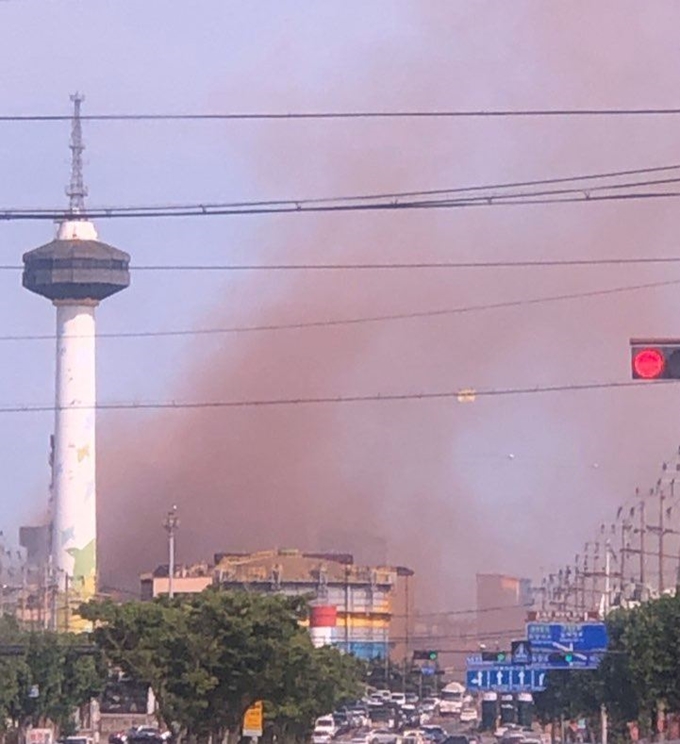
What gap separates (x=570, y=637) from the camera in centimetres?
8825

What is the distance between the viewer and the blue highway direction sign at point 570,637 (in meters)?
87.4

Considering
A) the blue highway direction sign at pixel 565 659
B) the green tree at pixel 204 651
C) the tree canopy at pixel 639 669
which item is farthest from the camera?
the tree canopy at pixel 639 669

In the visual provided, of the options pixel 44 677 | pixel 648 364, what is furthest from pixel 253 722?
pixel 648 364

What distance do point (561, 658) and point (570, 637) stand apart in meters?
1.07

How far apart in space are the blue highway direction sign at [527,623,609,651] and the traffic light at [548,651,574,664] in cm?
29

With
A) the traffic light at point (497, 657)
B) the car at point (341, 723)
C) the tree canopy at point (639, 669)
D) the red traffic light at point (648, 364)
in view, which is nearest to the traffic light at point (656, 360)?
the red traffic light at point (648, 364)

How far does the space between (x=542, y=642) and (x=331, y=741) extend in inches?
1502

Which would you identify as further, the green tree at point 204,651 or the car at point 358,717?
the car at point 358,717

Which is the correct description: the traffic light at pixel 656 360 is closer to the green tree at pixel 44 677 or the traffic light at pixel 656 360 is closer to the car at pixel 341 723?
the green tree at pixel 44 677

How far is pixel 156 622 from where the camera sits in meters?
75.0

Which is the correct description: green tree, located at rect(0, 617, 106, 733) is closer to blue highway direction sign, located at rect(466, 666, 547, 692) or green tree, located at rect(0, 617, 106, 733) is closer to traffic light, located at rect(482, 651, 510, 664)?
blue highway direction sign, located at rect(466, 666, 547, 692)

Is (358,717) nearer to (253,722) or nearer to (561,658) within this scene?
(561,658)

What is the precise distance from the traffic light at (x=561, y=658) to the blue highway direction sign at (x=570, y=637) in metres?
0.29

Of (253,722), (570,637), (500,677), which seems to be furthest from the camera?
(500,677)
